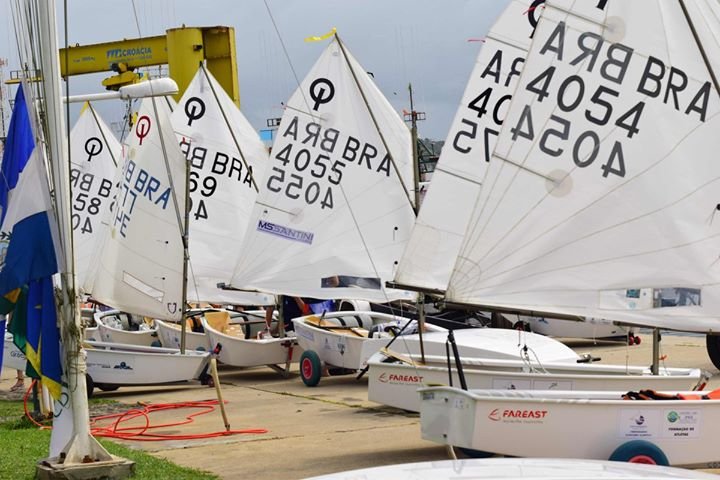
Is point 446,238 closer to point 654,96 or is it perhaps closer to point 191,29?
point 654,96

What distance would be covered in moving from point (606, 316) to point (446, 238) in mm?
3823

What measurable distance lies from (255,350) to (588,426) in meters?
10.6

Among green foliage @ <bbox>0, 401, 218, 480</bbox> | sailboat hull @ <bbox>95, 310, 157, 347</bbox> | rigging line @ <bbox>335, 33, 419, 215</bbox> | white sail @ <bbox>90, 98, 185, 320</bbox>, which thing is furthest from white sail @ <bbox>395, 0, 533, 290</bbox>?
sailboat hull @ <bbox>95, 310, 157, 347</bbox>

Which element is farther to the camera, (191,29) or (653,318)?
(191,29)

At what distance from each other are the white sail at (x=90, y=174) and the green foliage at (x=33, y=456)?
1639 centimetres

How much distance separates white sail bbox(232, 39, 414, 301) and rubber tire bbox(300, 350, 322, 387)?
5.43 feet

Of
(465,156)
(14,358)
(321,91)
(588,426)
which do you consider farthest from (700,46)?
(14,358)

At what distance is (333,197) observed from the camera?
19562 millimetres

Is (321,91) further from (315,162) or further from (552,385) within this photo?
(552,385)

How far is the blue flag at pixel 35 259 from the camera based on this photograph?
9586 millimetres

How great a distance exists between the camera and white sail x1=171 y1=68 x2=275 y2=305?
23797mm

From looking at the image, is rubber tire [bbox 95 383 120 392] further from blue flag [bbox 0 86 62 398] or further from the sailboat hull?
blue flag [bbox 0 86 62 398]

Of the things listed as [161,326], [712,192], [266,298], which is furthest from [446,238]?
[266,298]

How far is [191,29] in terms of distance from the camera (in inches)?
1403
